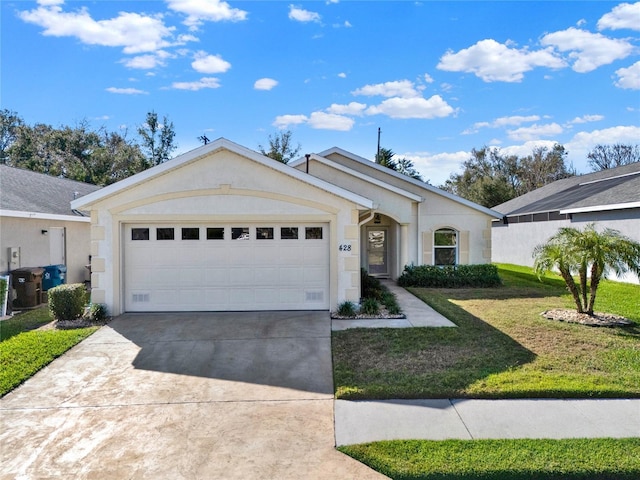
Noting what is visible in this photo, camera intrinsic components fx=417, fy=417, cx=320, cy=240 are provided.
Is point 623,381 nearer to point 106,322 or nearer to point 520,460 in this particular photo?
point 520,460

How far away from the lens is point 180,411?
5266 mm

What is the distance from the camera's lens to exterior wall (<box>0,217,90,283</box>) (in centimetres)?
1188

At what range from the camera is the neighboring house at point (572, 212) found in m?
16.4

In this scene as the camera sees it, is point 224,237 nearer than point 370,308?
No

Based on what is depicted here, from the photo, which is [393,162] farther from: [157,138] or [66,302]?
[66,302]

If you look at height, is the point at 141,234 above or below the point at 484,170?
below

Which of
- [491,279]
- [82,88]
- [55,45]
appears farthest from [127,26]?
[82,88]

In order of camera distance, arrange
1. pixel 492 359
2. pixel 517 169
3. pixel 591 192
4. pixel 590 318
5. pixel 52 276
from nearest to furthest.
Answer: pixel 492 359 → pixel 590 318 → pixel 52 276 → pixel 591 192 → pixel 517 169

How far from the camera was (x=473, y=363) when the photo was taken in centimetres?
670

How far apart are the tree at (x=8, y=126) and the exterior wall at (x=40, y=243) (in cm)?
3129

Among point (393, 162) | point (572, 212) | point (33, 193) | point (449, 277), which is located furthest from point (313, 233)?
point (393, 162)

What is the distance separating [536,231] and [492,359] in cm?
1916

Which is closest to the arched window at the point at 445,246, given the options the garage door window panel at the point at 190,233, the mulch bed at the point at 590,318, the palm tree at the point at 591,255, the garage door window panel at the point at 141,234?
the mulch bed at the point at 590,318

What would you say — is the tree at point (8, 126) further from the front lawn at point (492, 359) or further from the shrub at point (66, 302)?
the front lawn at point (492, 359)
